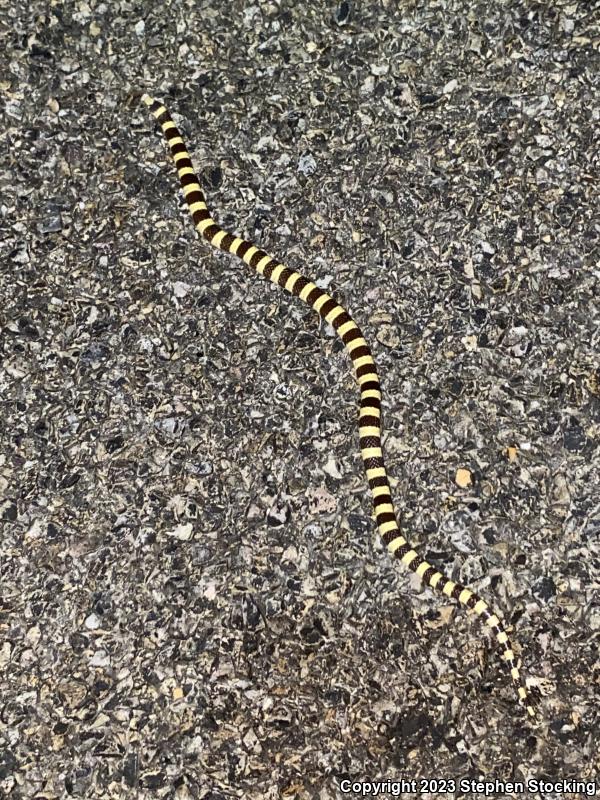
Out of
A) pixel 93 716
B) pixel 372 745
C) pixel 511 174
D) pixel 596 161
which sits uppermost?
pixel 596 161

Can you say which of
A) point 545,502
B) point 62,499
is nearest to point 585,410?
point 545,502

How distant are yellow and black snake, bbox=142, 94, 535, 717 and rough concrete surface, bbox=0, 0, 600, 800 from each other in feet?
0.19

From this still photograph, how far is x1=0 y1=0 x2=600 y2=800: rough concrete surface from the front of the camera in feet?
10.2

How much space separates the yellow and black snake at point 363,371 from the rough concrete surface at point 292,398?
6 cm

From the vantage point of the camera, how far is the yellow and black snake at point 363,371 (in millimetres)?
3191

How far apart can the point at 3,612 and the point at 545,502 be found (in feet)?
7.32

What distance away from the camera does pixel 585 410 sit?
354 centimetres

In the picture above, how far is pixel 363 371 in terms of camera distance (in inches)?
144

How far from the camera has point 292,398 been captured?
12.1ft

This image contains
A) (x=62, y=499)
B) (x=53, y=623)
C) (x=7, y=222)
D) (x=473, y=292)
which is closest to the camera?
(x=53, y=623)

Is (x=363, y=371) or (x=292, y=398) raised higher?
(x=363, y=371)

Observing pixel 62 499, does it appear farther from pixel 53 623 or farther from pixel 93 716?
pixel 93 716

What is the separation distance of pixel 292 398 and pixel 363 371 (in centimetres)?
33

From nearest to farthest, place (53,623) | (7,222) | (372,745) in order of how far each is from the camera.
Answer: (372,745)
(53,623)
(7,222)
